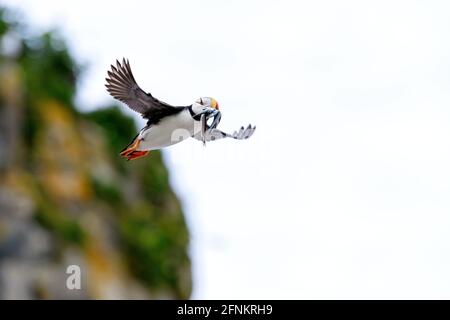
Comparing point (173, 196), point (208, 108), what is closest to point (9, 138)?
point (173, 196)

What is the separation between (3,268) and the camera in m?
27.0

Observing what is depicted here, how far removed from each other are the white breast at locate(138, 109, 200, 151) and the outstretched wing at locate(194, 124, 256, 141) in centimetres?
5

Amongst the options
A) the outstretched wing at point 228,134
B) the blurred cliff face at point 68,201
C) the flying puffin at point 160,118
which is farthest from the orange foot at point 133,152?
the blurred cliff face at point 68,201

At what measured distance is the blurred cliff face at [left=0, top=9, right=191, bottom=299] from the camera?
90.5ft

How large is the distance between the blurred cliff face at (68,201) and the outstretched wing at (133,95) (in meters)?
22.2

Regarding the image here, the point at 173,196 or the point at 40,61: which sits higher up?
the point at 40,61

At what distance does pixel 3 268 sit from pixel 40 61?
311 inches

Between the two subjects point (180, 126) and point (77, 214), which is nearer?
point (180, 126)

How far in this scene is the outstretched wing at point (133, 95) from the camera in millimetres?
4125

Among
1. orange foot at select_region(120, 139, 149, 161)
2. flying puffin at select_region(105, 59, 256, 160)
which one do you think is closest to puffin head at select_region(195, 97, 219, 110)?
flying puffin at select_region(105, 59, 256, 160)

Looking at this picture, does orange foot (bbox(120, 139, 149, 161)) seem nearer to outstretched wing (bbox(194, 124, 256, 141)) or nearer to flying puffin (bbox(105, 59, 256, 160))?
flying puffin (bbox(105, 59, 256, 160))

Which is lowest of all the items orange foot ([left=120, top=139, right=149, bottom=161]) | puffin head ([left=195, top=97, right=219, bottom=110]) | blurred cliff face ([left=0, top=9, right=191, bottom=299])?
orange foot ([left=120, top=139, right=149, bottom=161])
